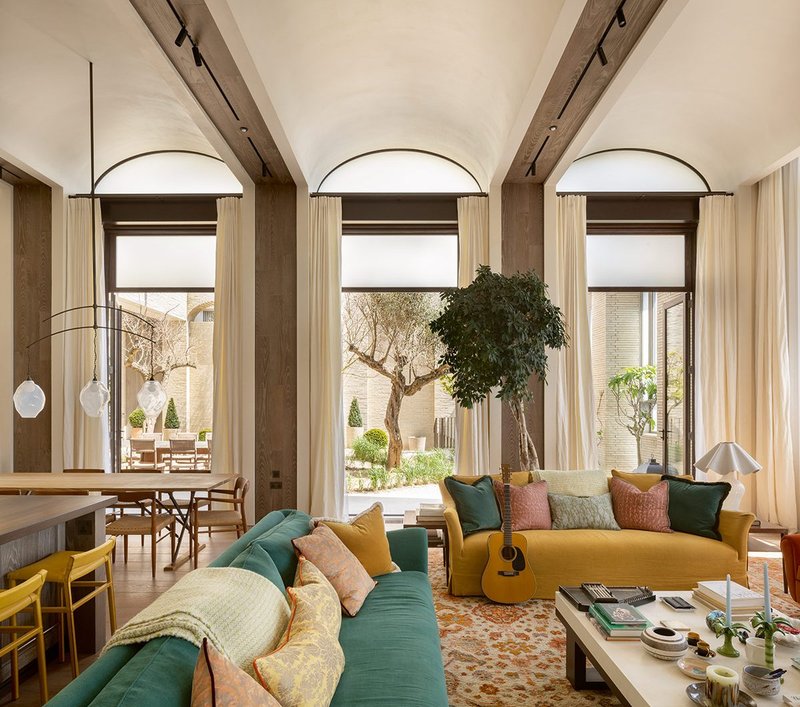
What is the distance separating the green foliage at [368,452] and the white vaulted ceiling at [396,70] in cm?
567

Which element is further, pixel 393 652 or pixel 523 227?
pixel 523 227

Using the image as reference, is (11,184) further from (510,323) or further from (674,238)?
(674,238)

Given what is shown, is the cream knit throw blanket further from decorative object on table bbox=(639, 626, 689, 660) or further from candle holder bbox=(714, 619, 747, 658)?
candle holder bbox=(714, 619, 747, 658)

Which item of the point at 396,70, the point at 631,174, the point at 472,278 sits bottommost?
the point at 472,278

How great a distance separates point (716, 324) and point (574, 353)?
1582mm

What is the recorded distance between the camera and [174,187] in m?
7.23

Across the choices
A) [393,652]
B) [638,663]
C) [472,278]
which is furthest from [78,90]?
[638,663]

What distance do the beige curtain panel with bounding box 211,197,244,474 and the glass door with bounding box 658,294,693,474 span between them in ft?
16.0

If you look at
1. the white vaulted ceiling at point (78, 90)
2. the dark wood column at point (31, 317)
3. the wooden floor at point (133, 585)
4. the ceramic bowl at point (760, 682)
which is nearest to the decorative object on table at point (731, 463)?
the ceramic bowl at point (760, 682)

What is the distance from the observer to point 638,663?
2611 mm

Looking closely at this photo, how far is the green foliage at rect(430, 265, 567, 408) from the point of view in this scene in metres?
4.96

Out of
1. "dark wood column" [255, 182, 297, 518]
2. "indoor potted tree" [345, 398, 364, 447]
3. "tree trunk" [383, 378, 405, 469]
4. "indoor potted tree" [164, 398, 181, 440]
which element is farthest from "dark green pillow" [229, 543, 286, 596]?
"indoor potted tree" [164, 398, 181, 440]

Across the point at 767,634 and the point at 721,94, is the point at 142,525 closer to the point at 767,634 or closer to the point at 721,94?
the point at 767,634

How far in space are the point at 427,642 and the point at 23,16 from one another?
5.03 meters
